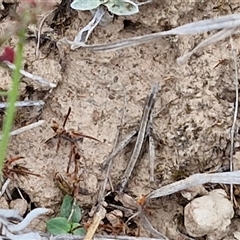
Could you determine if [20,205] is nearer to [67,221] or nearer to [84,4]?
[67,221]

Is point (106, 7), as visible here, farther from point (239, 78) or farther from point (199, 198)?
point (199, 198)

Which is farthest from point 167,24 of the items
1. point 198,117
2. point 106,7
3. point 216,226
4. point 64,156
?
point 216,226

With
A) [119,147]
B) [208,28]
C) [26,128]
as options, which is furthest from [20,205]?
[208,28]

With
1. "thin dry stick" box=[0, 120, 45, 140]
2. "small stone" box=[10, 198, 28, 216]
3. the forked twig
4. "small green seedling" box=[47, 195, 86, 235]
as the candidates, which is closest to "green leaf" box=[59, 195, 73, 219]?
"small green seedling" box=[47, 195, 86, 235]

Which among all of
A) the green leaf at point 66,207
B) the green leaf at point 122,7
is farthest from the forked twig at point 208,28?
the green leaf at point 66,207

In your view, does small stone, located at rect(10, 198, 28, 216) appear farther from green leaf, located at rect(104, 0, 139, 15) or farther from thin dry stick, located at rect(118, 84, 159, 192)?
green leaf, located at rect(104, 0, 139, 15)
